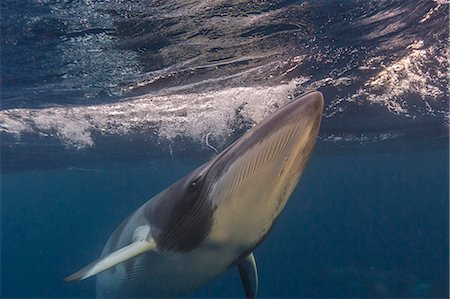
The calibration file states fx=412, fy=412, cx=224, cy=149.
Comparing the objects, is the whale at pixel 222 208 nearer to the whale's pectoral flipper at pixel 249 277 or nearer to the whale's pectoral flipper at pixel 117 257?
the whale's pectoral flipper at pixel 117 257

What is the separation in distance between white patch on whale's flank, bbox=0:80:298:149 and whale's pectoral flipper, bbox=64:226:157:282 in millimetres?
10520

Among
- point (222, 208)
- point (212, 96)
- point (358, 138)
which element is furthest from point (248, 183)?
point (358, 138)

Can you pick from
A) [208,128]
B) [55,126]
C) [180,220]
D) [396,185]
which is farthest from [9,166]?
[396,185]

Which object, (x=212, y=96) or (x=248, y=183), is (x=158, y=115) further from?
(x=248, y=183)

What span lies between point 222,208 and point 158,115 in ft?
49.3

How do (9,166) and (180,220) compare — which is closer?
(180,220)

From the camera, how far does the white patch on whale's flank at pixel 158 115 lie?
15289 millimetres

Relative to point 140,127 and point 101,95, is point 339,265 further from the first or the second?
point 101,95

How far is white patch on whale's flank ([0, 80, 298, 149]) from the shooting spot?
15.3 meters

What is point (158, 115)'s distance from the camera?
1816 cm

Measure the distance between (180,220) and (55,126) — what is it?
1680 centimetres

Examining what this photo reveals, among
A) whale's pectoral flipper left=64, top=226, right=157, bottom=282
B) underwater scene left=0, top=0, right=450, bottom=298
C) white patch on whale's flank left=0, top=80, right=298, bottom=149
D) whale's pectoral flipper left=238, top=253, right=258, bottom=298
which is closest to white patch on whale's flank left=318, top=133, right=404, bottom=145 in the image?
underwater scene left=0, top=0, right=450, bottom=298

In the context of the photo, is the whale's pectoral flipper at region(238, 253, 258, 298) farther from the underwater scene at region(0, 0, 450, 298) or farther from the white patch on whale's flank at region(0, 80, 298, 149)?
the white patch on whale's flank at region(0, 80, 298, 149)

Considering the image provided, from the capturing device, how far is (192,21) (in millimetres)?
9391
